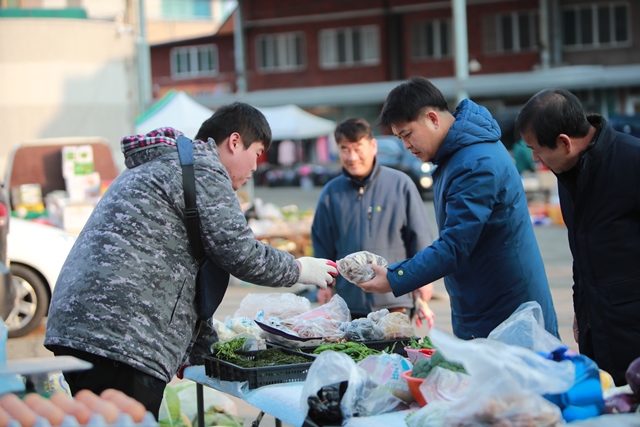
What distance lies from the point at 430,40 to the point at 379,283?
125 ft

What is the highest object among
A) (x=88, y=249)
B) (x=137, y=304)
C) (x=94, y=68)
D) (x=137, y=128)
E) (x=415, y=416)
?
(x=94, y=68)

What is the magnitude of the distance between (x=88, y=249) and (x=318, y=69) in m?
40.4

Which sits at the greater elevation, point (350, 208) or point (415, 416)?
point (350, 208)

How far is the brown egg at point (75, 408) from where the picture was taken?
233 cm

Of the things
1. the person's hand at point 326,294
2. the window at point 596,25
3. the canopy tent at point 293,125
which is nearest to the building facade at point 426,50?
the window at point 596,25

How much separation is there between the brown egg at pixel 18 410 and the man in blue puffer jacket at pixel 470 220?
166cm

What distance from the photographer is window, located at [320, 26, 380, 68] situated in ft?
137

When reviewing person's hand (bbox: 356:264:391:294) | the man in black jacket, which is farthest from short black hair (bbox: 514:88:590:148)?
person's hand (bbox: 356:264:391:294)

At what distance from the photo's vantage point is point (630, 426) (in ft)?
7.96

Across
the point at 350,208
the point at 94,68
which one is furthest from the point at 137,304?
the point at 94,68

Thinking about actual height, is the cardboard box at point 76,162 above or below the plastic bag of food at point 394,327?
above

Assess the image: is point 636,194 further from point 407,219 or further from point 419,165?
point 419,165

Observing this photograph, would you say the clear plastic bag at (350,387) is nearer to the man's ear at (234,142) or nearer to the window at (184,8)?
the man's ear at (234,142)

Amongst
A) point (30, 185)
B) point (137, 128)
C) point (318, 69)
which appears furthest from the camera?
point (318, 69)
